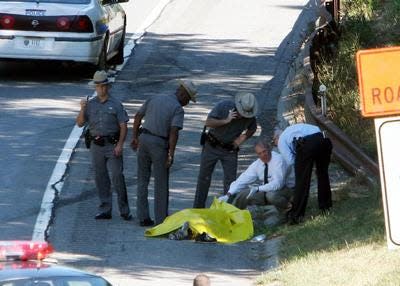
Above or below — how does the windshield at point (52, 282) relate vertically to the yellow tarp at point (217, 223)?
above

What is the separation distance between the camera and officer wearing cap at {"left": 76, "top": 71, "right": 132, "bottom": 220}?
14391 millimetres

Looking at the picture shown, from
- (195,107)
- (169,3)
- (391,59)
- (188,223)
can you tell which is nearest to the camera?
(391,59)

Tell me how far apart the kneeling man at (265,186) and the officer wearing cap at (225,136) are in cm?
29

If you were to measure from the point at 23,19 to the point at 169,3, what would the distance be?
355 inches

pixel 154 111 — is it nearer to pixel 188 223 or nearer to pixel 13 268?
pixel 188 223

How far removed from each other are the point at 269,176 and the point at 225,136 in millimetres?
689

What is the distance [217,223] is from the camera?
1391cm

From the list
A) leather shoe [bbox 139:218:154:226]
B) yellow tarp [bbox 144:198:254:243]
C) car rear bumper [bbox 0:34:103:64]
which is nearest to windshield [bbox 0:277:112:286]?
yellow tarp [bbox 144:198:254:243]

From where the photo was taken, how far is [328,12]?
20.7 m

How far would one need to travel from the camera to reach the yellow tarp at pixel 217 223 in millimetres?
13766

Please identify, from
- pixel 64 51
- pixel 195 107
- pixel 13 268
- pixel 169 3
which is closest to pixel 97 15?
pixel 64 51

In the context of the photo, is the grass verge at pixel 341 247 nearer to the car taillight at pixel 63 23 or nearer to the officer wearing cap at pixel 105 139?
the officer wearing cap at pixel 105 139

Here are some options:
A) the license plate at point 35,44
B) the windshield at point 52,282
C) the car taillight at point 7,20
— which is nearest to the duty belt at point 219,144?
the license plate at point 35,44

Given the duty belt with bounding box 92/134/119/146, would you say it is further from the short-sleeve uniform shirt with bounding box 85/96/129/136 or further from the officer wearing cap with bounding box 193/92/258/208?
the officer wearing cap with bounding box 193/92/258/208
